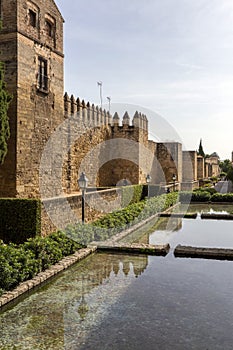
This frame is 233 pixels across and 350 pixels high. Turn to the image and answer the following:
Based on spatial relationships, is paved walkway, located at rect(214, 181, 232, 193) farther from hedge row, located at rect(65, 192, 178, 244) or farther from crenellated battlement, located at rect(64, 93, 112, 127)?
hedge row, located at rect(65, 192, 178, 244)

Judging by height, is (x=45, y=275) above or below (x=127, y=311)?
above

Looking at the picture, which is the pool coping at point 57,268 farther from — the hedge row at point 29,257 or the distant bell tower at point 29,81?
the distant bell tower at point 29,81

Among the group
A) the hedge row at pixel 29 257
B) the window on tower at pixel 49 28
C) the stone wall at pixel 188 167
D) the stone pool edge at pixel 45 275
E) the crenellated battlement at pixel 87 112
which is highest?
the window on tower at pixel 49 28

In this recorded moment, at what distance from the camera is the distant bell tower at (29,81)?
1064 centimetres

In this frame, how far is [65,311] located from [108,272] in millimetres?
1851

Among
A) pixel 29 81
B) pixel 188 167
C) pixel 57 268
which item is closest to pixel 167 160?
pixel 188 167

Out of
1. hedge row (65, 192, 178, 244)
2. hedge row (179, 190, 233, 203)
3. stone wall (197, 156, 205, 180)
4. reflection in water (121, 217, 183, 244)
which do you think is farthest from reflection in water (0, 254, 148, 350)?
stone wall (197, 156, 205, 180)

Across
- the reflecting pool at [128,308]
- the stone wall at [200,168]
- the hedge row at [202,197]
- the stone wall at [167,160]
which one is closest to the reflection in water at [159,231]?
the reflecting pool at [128,308]

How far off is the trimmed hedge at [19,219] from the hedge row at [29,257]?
54cm

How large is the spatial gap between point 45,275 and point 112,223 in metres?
3.98

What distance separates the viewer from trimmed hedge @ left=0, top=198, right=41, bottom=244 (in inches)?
300

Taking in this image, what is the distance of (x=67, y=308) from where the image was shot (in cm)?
479

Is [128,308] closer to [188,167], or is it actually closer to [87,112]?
[87,112]

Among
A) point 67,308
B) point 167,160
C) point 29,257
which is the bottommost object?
point 67,308
